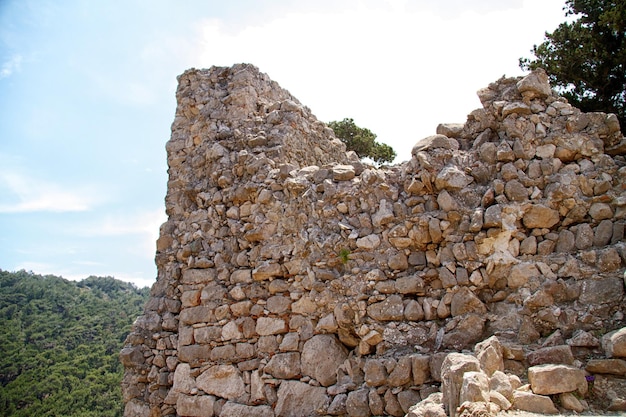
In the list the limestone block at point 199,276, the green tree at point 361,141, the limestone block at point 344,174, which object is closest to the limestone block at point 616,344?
the limestone block at point 344,174

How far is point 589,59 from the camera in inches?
357

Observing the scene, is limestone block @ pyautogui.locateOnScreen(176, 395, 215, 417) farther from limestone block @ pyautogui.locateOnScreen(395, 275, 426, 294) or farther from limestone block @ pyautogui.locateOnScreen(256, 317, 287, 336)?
limestone block @ pyautogui.locateOnScreen(395, 275, 426, 294)

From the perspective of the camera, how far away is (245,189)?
6.48 m

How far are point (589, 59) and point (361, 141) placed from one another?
26.9 ft

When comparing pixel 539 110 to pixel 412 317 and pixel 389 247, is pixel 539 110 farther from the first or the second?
pixel 412 317

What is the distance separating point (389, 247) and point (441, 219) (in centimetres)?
69

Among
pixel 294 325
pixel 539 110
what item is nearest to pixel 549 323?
pixel 539 110

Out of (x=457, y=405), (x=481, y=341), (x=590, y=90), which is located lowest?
(x=457, y=405)

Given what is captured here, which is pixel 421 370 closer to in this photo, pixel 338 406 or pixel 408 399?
pixel 408 399

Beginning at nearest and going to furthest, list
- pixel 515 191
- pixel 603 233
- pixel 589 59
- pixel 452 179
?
pixel 603 233 → pixel 515 191 → pixel 452 179 → pixel 589 59

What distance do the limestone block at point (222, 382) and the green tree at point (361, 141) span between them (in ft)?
38.3

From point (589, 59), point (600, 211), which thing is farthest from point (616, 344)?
point (589, 59)

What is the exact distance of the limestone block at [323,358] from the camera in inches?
204

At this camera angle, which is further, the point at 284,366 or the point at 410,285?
the point at 284,366
